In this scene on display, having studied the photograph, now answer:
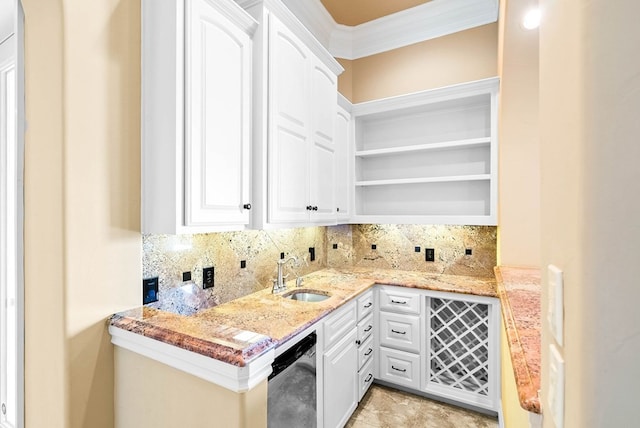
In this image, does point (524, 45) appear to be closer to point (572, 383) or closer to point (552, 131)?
point (552, 131)

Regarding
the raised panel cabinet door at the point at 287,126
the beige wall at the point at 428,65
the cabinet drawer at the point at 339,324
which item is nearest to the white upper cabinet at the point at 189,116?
the raised panel cabinet door at the point at 287,126

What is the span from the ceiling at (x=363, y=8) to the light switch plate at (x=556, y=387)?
10.2 ft

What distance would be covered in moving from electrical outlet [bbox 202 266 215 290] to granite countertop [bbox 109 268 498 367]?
0.15 m

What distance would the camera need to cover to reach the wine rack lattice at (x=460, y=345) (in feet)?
7.77

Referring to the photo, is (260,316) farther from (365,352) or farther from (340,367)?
(365,352)

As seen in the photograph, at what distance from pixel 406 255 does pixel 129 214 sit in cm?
244

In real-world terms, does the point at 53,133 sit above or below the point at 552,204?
above

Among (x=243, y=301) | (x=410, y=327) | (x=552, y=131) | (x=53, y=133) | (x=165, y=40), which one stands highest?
(x=165, y=40)

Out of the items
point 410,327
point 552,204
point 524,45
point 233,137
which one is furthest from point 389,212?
point 552,204

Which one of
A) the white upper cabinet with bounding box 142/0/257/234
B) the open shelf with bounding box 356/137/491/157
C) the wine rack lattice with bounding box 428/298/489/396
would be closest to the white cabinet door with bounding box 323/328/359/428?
the wine rack lattice with bounding box 428/298/489/396

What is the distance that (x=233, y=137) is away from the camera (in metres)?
1.62

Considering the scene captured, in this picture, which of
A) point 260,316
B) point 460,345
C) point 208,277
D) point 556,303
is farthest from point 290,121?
point 460,345

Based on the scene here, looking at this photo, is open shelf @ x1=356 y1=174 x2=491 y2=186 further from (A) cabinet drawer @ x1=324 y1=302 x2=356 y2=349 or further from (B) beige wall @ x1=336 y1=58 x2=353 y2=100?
(A) cabinet drawer @ x1=324 y1=302 x2=356 y2=349

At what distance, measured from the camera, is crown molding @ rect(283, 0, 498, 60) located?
8.88 feet
